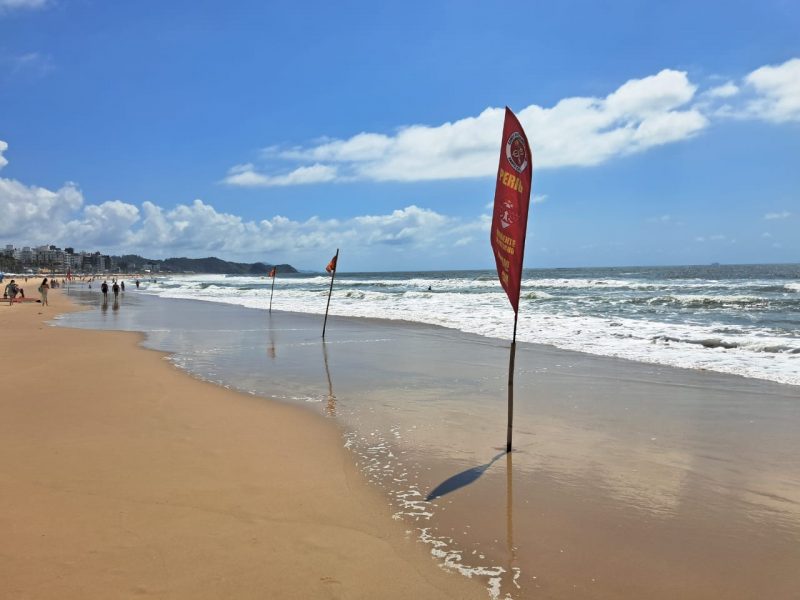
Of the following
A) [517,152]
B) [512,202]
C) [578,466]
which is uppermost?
[517,152]

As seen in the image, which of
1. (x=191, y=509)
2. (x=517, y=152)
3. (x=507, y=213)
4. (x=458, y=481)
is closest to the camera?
(x=191, y=509)

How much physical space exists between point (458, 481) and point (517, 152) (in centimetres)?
306

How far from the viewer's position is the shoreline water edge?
341 centimetres

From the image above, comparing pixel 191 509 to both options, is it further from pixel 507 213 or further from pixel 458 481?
pixel 507 213

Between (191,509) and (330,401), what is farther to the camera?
(330,401)

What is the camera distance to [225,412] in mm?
7207

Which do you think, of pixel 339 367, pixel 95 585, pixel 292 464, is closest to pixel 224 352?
pixel 339 367

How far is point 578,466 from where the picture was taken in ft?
17.1

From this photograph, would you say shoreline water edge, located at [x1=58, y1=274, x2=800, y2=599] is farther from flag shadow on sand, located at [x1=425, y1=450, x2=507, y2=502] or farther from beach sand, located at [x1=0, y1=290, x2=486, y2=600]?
beach sand, located at [x1=0, y1=290, x2=486, y2=600]

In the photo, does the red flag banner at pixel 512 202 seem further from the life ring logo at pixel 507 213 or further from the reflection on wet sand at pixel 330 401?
the reflection on wet sand at pixel 330 401

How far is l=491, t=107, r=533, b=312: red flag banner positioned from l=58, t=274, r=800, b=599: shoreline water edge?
171cm

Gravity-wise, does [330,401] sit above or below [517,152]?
below

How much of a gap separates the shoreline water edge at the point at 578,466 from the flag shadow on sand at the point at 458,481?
0.02 metres

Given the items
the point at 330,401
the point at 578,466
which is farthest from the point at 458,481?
the point at 330,401
